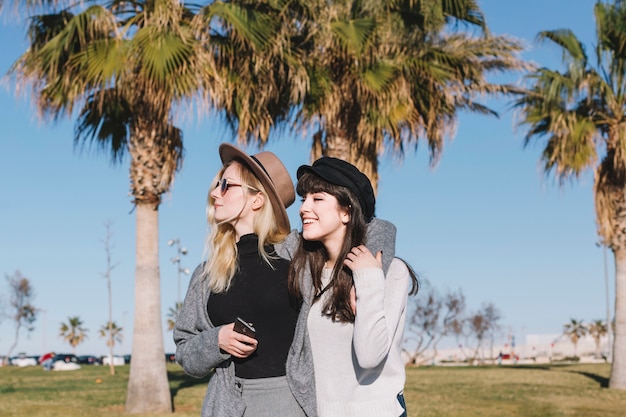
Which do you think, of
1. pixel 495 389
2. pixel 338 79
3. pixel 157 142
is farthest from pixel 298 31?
pixel 495 389

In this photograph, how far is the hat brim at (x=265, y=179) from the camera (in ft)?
11.9

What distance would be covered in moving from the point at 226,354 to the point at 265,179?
80cm

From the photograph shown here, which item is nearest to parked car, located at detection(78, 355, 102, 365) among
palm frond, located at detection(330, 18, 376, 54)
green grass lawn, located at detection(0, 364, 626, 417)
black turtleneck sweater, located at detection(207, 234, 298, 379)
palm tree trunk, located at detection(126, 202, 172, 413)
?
green grass lawn, located at detection(0, 364, 626, 417)

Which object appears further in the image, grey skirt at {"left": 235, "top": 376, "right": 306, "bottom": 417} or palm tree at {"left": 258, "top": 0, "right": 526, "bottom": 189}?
palm tree at {"left": 258, "top": 0, "right": 526, "bottom": 189}

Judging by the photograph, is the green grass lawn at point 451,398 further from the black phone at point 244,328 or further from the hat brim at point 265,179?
the black phone at point 244,328

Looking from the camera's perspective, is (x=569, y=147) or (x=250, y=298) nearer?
(x=250, y=298)

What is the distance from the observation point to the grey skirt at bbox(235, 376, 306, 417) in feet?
10.8

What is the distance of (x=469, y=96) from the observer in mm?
16375

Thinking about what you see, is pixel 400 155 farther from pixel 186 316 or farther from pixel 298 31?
pixel 186 316

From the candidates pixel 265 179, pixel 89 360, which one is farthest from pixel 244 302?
pixel 89 360

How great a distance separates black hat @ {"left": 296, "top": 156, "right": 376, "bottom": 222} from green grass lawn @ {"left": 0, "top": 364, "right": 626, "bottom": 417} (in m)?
10.8

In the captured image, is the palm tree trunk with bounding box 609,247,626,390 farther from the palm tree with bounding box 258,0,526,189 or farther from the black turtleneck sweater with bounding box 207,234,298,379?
the black turtleneck sweater with bounding box 207,234,298,379

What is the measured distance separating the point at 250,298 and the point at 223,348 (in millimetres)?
286

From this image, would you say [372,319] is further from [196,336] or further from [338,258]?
[196,336]
